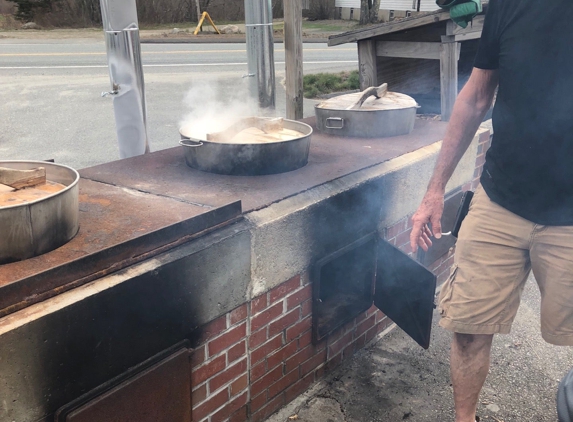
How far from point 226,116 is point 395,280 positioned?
1380 mm

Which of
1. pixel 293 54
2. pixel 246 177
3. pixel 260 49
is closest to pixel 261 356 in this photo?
pixel 246 177

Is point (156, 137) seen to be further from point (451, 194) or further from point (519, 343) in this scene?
point (519, 343)

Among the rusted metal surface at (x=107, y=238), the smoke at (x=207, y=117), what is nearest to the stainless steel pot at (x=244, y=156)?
the smoke at (x=207, y=117)

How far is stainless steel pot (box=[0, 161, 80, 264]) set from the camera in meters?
1.62

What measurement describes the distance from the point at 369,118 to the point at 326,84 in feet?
29.6

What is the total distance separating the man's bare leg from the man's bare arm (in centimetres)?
45

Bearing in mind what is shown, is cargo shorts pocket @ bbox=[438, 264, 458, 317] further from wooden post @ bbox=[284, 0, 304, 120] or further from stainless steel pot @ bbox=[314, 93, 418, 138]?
wooden post @ bbox=[284, 0, 304, 120]

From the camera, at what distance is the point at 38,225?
66.7 inches

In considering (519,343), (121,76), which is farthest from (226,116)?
(519,343)

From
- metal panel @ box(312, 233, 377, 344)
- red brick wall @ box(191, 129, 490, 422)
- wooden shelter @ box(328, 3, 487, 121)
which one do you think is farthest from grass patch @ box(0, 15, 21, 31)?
red brick wall @ box(191, 129, 490, 422)

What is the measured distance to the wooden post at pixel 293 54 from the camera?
15.6ft

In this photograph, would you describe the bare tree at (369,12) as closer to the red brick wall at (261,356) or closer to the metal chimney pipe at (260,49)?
the metal chimney pipe at (260,49)

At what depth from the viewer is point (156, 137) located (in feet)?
26.1

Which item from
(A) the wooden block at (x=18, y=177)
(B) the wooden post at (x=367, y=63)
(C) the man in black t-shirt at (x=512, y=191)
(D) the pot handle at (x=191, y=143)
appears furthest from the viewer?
(B) the wooden post at (x=367, y=63)
